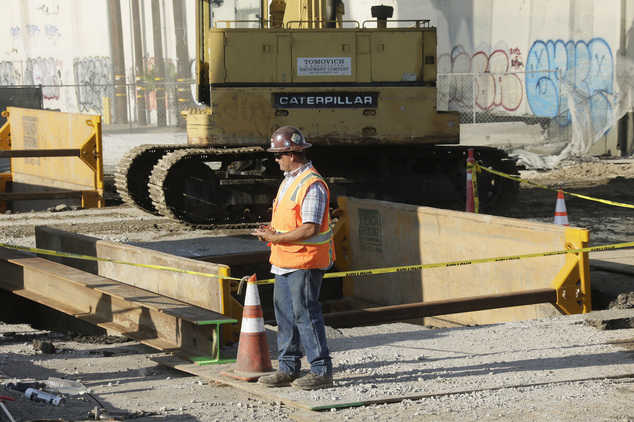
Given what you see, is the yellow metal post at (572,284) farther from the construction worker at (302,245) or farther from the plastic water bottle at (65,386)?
the plastic water bottle at (65,386)

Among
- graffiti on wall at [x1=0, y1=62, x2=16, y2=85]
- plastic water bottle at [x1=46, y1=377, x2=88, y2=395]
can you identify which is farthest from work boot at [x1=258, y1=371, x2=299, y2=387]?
graffiti on wall at [x1=0, y1=62, x2=16, y2=85]

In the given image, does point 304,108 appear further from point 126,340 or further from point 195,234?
point 126,340

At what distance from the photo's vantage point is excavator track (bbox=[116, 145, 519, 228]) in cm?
1441

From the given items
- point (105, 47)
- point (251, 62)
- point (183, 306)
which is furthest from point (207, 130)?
point (105, 47)

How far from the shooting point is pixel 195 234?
1422 cm

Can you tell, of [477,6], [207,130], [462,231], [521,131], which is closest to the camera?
[462,231]

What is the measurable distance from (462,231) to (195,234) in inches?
223

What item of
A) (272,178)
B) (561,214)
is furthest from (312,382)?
(272,178)

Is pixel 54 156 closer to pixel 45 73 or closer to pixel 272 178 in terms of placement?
pixel 272 178

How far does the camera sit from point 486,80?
1136 inches

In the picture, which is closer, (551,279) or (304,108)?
(551,279)

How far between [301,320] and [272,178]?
890 centimetres

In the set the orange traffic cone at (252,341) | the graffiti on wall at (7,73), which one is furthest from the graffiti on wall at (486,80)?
the orange traffic cone at (252,341)

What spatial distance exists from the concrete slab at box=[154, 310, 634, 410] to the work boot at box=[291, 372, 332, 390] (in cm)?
4
